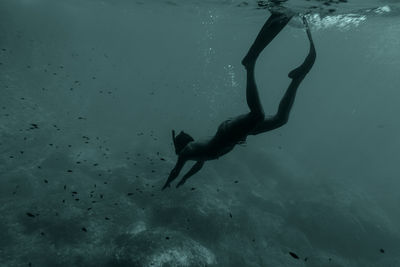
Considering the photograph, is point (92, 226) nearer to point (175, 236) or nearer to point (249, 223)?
point (175, 236)

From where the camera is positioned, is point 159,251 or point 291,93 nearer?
point 291,93

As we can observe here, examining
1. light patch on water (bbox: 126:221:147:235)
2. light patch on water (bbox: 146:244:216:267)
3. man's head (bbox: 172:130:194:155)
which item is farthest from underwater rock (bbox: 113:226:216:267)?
man's head (bbox: 172:130:194:155)

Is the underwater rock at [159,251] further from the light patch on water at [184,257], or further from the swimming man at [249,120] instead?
the swimming man at [249,120]

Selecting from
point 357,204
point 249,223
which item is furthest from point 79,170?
point 357,204

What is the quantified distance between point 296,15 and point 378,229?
17618 millimetres

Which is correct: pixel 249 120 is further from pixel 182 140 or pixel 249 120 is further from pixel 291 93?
pixel 182 140

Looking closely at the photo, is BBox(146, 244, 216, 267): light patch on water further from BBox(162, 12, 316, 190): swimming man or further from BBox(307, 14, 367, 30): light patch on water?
BBox(307, 14, 367, 30): light patch on water

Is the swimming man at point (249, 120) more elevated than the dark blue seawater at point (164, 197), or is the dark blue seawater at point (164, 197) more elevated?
the swimming man at point (249, 120)

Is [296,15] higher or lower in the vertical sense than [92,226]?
higher

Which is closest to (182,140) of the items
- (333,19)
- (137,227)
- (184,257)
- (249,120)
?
(249,120)

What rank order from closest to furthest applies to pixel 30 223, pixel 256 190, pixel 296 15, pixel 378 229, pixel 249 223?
pixel 296 15, pixel 30 223, pixel 249 223, pixel 378 229, pixel 256 190

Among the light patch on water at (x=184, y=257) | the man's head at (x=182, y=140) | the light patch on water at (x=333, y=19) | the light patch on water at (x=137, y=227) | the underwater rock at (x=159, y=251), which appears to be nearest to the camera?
the man's head at (x=182, y=140)

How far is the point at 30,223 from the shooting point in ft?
48.8

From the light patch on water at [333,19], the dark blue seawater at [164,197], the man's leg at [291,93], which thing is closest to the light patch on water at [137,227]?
the dark blue seawater at [164,197]
